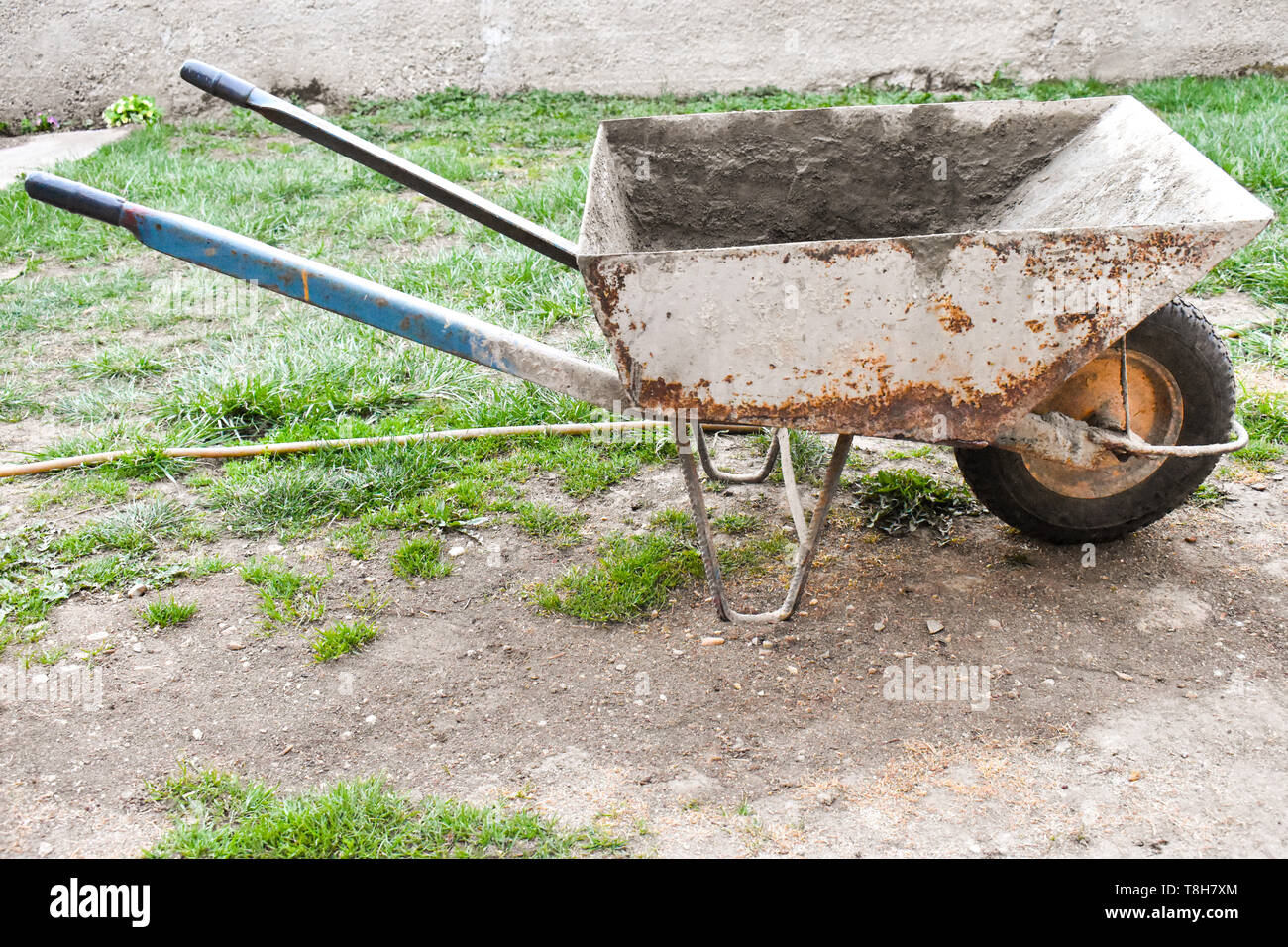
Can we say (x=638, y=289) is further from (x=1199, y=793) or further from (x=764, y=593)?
(x=1199, y=793)

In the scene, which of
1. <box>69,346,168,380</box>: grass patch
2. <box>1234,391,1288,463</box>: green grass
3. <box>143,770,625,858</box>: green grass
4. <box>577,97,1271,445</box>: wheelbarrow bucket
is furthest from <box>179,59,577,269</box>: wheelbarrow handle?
<box>1234,391,1288,463</box>: green grass

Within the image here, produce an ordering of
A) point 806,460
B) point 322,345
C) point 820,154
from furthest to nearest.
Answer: point 322,345
point 806,460
point 820,154

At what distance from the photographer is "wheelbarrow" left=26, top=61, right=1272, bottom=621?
79.4 inches

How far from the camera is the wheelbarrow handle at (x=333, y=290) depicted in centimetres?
198

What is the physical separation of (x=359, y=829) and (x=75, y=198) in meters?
1.35

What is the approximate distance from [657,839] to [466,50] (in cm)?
638

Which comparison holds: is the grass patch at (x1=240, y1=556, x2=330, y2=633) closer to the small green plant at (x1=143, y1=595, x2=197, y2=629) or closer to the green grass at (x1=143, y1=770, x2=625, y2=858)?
the small green plant at (x1=143, y1=595, x2=197, y2=629)

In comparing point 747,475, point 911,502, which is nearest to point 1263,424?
point 911,502

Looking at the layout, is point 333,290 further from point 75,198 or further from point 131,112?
point 131,112

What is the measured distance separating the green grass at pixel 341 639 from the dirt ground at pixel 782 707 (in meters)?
0.03

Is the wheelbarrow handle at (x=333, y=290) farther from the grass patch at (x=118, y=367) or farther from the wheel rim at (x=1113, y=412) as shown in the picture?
the grass patch at (x=118, y=367)

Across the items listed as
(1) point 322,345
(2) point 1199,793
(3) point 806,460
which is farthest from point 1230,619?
(1) point 322,345

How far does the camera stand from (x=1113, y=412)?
2525 millimetres

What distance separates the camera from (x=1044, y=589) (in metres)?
2.63
